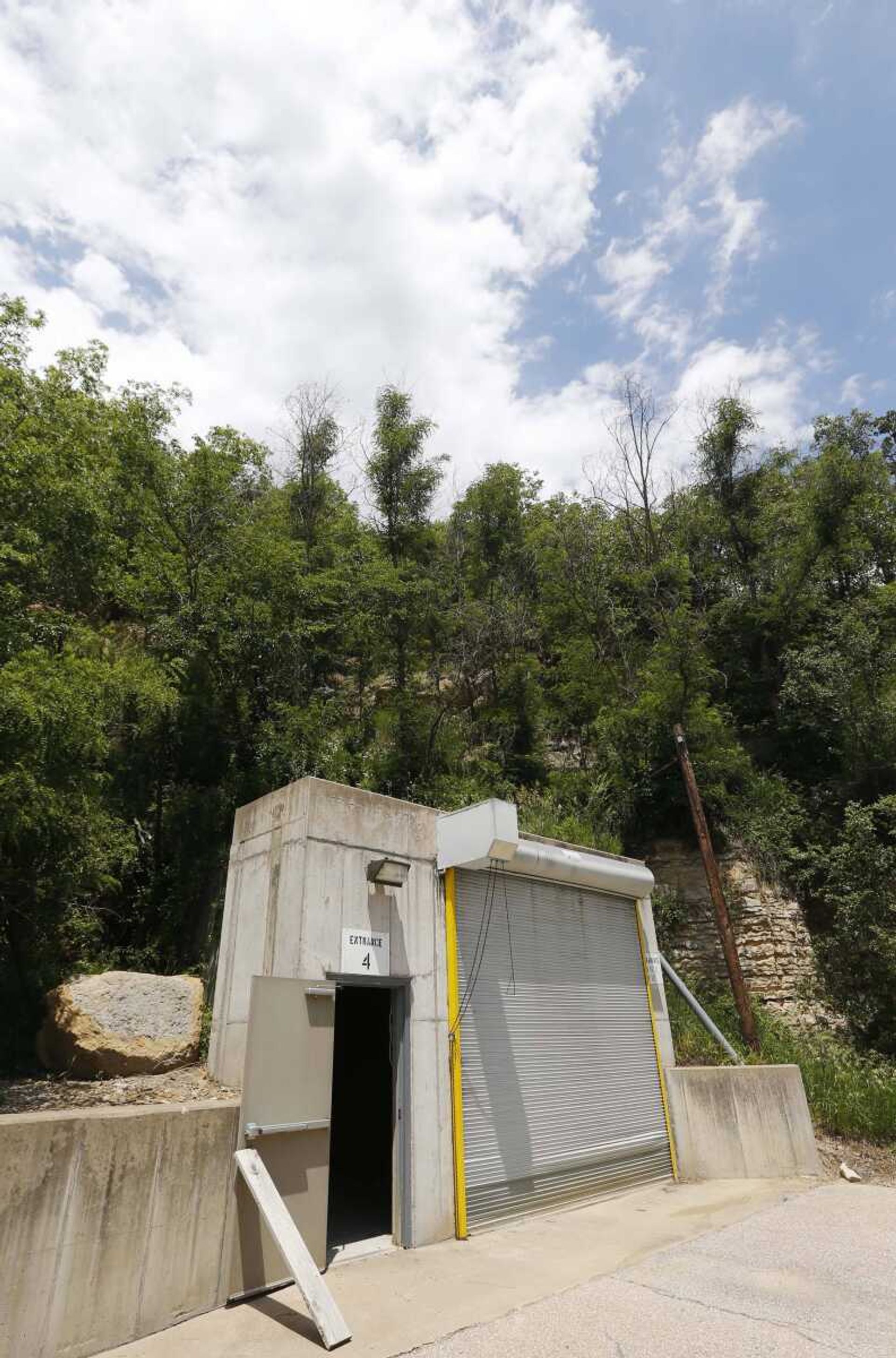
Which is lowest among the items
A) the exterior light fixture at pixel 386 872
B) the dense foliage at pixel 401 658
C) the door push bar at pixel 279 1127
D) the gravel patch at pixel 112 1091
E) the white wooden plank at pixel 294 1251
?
the white wooden plank at pixel 294 1251

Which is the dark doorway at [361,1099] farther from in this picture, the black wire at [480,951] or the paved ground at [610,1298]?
the paved ground at [610,1298]

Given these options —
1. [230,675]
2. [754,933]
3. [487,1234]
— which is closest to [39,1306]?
[487,1234]

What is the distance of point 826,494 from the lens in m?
18.9

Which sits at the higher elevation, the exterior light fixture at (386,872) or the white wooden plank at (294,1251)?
the exterior light fixture at (386,872)

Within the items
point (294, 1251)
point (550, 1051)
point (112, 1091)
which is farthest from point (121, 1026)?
point (550, 1051)

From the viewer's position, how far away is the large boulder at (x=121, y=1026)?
7.33 meters

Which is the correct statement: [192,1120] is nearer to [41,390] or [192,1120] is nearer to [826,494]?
[41,390]

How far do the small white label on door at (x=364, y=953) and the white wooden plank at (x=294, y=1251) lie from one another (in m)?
1.55

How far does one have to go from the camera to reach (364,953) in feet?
20.1

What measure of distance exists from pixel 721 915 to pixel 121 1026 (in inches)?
367

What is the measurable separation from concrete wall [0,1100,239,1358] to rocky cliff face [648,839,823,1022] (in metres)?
11.1

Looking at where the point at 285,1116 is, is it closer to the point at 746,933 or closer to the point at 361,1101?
the point at 361,1101

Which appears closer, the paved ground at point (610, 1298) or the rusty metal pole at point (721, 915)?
the paved ground at point (610, 1298)

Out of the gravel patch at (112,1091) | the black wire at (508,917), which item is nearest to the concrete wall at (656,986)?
the black wire at (508,917)
